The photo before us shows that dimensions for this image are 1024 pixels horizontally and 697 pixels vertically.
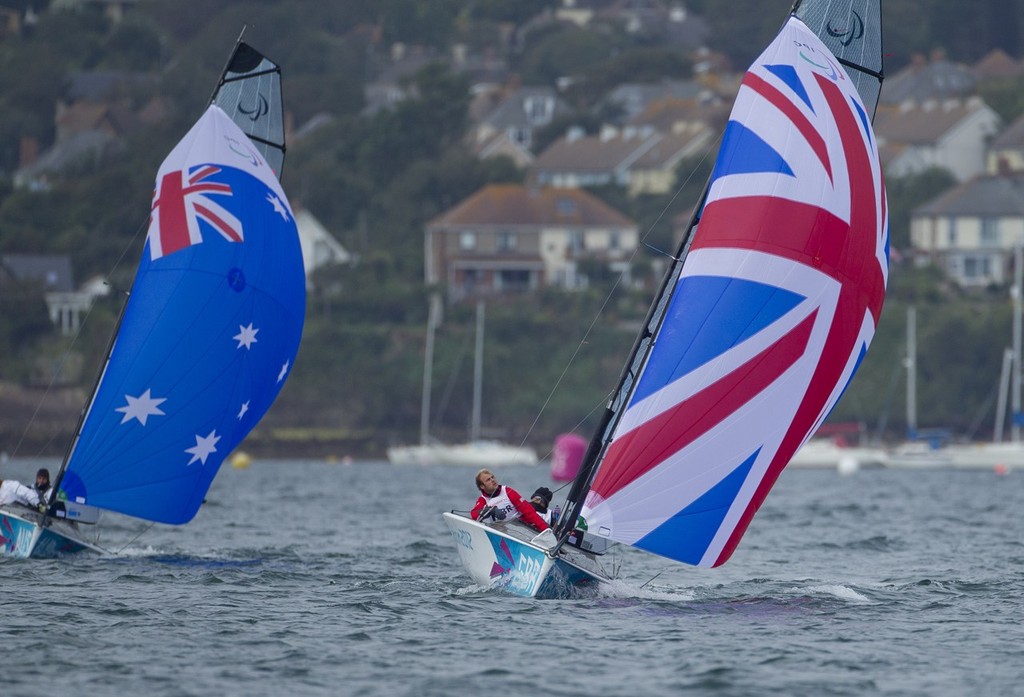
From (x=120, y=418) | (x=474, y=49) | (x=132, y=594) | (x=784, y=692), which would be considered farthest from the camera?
(x=474, y=49)

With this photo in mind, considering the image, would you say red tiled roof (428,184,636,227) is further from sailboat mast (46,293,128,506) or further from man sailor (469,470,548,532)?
man sailor (469,470,548,532)

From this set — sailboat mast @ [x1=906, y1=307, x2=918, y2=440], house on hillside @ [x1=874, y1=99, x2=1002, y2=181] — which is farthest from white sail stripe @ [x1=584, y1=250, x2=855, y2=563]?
house on hillside @ [x1=874, y1=99, x2=1002, y2=181]

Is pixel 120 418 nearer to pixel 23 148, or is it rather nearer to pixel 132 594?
pixel 132 594

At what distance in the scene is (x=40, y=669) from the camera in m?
14.4

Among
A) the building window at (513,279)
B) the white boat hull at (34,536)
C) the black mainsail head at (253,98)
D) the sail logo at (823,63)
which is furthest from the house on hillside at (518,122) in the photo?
the sail logo at (823,63)

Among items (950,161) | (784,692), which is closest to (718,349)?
(784,692)

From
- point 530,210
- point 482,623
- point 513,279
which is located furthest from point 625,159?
point 482,623

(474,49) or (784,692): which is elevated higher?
(474,49)

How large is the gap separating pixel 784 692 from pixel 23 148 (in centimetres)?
10042

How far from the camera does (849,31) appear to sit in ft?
60.7

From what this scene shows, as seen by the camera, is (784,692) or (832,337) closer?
(784,692)

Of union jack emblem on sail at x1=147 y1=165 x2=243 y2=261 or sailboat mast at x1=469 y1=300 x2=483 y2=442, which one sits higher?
union jack emblem on sail at x1=147 y1=165 x2=243 y2=261

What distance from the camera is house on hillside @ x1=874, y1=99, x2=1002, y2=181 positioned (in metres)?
92.6

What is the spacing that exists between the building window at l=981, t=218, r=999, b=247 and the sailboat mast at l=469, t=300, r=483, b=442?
23285 mm
